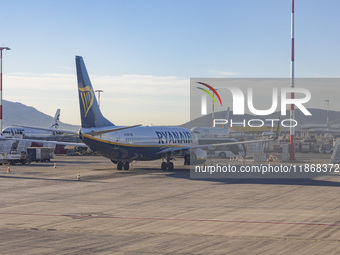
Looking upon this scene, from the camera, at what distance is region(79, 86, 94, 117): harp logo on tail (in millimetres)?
48844

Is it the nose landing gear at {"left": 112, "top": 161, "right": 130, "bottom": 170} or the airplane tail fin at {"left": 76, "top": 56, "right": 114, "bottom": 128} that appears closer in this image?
the airplane tail fin at {"left": 76, "top": 56, "right": 114, "bottom": 128}

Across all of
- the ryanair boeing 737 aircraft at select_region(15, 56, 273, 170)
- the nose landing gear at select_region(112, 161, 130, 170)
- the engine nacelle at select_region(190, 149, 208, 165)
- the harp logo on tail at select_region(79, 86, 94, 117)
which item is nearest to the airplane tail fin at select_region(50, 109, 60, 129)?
the ryanair boeing 737 aircraft at select_region(15, 56, 273, 170)

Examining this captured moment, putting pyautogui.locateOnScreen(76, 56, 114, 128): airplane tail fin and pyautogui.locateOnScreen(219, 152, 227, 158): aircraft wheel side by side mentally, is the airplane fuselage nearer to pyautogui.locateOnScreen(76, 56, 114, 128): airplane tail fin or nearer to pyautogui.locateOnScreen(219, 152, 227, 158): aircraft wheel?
pyautogui.locateOnScreen(76, 56, 114, 128): airplane tail fin

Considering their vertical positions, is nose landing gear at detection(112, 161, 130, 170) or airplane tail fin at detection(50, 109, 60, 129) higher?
airplane tail fin at detection(50, 109, 60, 129)

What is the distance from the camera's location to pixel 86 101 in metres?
49.0

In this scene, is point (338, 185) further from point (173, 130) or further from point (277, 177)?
point (173, 130)

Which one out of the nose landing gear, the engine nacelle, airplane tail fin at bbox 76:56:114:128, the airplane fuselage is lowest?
the nose landing gear

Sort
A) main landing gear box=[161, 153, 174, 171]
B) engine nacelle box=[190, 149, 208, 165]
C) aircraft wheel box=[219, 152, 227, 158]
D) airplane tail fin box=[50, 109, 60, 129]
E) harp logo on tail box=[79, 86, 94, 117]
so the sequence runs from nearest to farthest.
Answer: harp logo on tail box=[79, 86, 94, 117]
main landing gear box=[161, 153, 174, 171]
engine nacelle box=[190, 149, 208, 165]
aircraft wheel box=[219, 152, 227, 158]
airplane tail fin box=[50, 109, 60, 129]

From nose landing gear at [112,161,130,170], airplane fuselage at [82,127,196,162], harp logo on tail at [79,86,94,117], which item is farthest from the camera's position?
nose landing gear at [112,161,130,170]

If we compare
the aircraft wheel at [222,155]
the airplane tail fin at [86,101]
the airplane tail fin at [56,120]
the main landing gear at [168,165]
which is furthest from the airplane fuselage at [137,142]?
the airplane tail fin at [56,120]

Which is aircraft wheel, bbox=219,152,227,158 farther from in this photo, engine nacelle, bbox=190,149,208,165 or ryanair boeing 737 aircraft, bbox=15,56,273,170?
engine nacelle, bbox=190,149,208,165

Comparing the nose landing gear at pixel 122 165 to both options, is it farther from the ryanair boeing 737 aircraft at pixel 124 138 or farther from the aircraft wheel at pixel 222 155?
the aircraft wheel at pixel 222 155

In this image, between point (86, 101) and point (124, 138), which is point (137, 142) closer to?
point (124, 138)

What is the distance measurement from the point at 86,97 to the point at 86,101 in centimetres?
40
